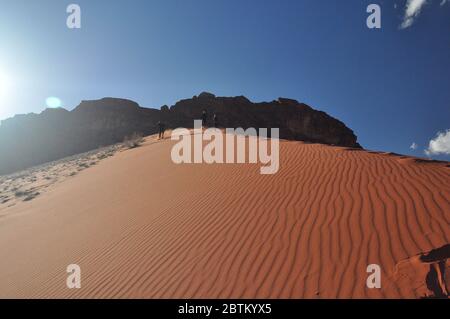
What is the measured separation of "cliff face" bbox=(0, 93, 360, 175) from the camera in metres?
48.7

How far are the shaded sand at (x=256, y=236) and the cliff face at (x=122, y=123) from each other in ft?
123

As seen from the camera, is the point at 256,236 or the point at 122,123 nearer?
the point at 256,236

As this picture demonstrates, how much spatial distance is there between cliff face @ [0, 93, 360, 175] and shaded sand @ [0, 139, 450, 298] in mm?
→ 37638

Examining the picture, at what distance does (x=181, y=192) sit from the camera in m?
9.36

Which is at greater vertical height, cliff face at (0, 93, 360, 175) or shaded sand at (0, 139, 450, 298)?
cliff face at (0, 93, 360, 175)

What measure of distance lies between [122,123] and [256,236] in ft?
A: 173

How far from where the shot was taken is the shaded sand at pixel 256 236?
4.46 m

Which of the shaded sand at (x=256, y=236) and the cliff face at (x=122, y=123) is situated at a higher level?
the cliff face at (x=122, y=123)

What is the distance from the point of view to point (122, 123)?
180 feet

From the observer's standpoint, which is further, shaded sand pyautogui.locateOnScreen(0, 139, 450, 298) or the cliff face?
the cliff face

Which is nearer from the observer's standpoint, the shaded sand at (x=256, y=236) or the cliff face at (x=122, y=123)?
the shaded sand at (x=256, y=236)

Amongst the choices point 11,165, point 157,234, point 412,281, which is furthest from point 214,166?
point 11,165

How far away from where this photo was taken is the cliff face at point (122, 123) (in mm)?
48719

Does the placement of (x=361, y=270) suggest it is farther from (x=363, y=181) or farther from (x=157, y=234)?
(x=157, y=234)
